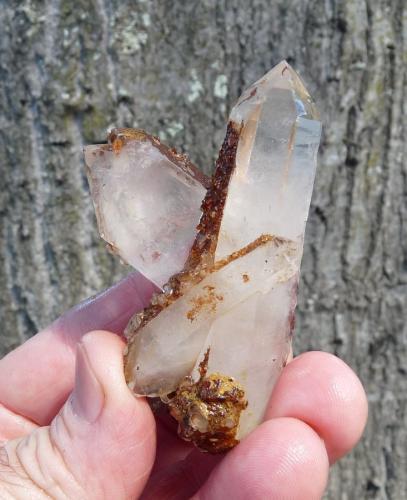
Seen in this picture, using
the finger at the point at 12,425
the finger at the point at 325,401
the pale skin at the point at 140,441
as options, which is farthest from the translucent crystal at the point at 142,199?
the finger at the point at 12,425

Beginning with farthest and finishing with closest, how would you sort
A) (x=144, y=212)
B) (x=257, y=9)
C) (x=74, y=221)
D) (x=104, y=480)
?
(x=74, y=221), (x=257, y=9), (x=144, y=212), (x=104, y=480)

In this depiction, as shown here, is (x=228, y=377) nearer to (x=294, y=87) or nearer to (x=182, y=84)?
(x=294, y=87)

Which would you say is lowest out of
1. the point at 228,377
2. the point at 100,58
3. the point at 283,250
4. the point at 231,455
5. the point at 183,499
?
the point at 183,499

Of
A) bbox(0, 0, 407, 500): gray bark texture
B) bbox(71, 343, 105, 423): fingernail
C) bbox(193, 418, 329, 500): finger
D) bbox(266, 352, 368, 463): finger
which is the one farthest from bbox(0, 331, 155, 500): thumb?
bbox(0, 0, 407, 500): gray bark texture

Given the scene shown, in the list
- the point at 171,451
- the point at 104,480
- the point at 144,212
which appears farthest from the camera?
the point at 171,451

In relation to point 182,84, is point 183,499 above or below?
below

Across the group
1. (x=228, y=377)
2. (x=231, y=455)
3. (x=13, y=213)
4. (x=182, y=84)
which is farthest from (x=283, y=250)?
(x=13, y=213)
